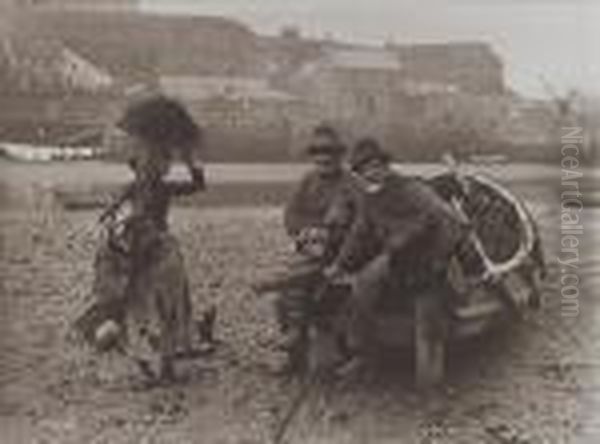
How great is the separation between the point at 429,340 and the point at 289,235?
282 mm

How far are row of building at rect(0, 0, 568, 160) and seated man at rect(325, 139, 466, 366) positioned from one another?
74mm

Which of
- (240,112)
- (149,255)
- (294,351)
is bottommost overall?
(294,351)

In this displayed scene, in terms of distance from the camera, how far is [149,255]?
5.68 ft

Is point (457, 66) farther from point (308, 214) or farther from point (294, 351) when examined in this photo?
point (294, 351)

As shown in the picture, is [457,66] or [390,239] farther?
[457,66]

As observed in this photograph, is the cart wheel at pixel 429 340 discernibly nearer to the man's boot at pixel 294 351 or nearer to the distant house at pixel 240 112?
the man's boot at pixel 294 351

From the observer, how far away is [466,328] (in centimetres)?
170

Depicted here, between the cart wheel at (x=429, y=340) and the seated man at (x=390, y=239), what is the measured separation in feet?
0.11

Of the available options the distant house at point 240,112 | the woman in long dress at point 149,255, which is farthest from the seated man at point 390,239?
the woman in long dress at point 149,255

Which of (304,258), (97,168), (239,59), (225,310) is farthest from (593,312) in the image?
(97,168)

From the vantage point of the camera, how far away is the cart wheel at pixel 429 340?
169 centimetres

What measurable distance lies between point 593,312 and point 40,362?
0.92 meters

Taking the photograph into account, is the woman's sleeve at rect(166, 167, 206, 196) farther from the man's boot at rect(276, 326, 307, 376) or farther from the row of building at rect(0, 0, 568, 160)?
the man's boot at rect(276, 326, 307, 376)

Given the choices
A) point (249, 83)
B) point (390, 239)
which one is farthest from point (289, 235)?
point (249, 83)
